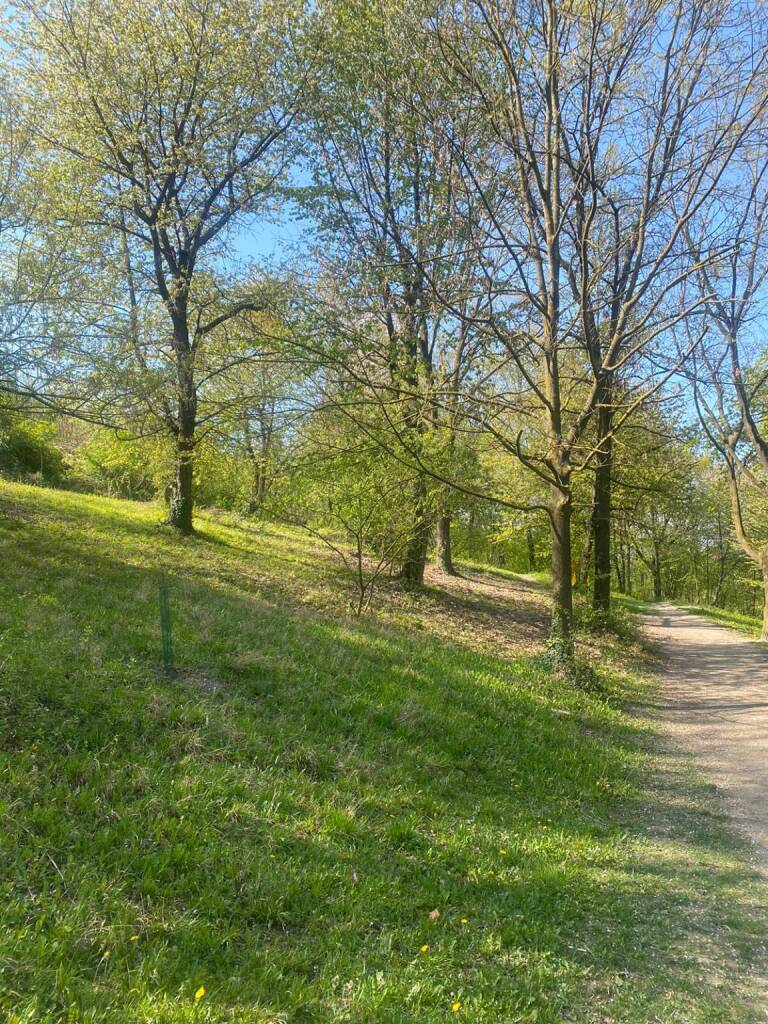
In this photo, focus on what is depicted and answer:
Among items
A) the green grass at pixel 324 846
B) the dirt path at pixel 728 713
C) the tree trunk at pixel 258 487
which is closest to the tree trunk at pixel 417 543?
the tree trunk at pixel 258 487

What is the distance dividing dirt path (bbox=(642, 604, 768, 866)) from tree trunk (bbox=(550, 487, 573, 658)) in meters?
2.07

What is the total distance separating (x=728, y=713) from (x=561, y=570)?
3464 mm

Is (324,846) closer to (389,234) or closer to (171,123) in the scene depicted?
(389,234)

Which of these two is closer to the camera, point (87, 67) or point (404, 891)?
point (404, 891)

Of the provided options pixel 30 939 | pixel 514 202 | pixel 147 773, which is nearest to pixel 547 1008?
pixel 30 939

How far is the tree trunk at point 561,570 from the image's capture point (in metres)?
10.7

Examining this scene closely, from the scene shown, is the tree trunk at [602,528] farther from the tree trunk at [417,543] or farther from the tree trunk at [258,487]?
the tree trunk at [258,487]

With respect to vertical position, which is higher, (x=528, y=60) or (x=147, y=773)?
(x=528, y=60)

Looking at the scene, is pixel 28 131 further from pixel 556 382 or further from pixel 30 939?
pixel 30 939

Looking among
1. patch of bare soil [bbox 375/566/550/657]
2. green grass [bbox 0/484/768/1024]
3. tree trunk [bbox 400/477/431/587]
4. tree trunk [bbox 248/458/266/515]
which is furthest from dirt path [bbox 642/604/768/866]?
tree trunk [bbox 248/458/266/515]

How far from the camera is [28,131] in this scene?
8656mm

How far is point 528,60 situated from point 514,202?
2.10 meters

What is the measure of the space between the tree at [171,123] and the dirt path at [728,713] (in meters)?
10.4

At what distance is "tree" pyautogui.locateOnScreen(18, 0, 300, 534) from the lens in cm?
1280
